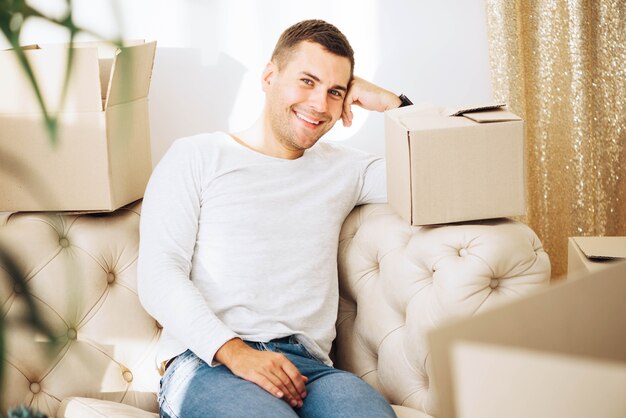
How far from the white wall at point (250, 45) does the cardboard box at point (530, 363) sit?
142 cm

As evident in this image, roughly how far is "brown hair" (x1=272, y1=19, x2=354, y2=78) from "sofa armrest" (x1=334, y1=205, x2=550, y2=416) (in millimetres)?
332

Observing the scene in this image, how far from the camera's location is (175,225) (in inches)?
51.4

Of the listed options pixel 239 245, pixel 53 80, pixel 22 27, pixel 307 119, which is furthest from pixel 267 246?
pixel 22 27

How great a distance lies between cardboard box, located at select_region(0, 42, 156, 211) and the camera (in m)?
1.31

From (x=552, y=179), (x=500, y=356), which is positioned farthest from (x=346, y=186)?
(x=500, y=356)

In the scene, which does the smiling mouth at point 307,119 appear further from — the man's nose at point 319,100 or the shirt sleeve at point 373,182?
the shirt sleeve at point 373,182

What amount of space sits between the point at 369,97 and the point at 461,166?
1.18ft

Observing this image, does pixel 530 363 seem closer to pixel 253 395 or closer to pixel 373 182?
pixel 253 395

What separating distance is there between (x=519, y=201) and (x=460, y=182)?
0.11 meters

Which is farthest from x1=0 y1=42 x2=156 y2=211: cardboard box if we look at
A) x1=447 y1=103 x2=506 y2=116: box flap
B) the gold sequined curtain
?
the gold sequined curtain

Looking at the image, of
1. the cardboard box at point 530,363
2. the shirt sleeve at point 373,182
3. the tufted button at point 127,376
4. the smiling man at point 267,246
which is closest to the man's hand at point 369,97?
the smiling man at point 267,246

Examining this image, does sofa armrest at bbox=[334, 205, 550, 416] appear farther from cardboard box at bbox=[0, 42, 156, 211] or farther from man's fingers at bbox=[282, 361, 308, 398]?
cardboard box at bbox=[0, 42, 156, 211]

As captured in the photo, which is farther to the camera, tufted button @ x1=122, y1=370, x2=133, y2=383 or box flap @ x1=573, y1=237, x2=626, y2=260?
tufted button @ x1=122, y1=370, x2=133, y2=383

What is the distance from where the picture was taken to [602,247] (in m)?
1.32
